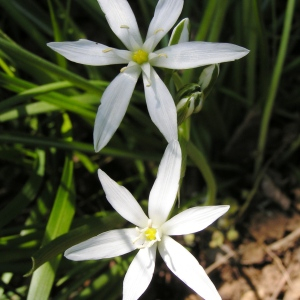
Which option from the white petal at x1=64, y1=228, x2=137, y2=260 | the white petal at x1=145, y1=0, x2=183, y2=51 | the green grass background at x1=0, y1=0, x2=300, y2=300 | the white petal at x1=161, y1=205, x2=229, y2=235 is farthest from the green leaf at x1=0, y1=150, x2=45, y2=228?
the white petal at x1=145, y1=0, x2=183, y2=51

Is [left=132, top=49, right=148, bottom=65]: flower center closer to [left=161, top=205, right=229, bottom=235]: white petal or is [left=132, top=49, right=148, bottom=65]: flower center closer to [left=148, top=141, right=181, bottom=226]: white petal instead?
[left=148, top=141, right=181, bottom=226]: white petal

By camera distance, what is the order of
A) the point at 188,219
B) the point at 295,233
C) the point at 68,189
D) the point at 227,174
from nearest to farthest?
the point at 188,219 < the point at 68,189 < the point at 295,233 < the point at 227,174

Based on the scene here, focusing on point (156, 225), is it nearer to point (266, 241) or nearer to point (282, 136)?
point (266, 241)

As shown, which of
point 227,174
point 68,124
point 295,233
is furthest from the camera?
point 227,174

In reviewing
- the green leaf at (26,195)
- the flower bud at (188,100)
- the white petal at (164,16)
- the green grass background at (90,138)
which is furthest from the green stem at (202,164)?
the green leaf at (26,195)

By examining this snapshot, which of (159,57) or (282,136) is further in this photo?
(282,136)

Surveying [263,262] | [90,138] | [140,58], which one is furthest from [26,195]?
[263,262]

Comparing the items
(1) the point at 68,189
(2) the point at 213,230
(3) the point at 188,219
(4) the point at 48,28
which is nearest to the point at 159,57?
(3) the point at 188,219
